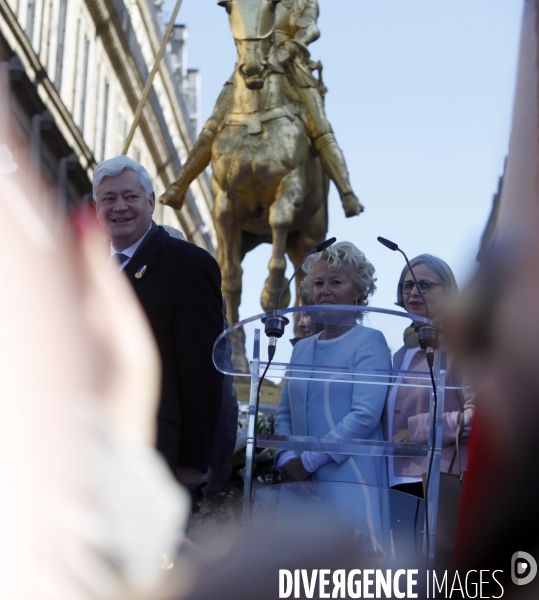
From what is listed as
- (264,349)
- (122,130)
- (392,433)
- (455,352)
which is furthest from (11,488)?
(122,130)

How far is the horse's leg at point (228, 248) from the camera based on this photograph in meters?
9.55

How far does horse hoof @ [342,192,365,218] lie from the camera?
9.80m

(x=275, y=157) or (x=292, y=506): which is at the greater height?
(x=275, y=157)

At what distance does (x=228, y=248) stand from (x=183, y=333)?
253 inches

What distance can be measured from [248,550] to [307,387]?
5.38 feet

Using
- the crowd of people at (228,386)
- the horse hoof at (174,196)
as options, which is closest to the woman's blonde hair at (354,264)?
the crowd of people at (228,386)

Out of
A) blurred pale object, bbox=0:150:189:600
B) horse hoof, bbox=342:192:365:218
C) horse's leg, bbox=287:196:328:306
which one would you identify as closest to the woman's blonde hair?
blurred pale object, bbox=0:150:189:600

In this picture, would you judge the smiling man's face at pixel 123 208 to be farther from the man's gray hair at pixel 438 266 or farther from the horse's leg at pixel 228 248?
the horse's leg at pixel 228 248

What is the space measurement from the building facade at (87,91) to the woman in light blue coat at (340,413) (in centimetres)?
1529

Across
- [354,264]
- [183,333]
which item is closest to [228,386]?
[183,333]

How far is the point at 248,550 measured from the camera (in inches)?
62.4

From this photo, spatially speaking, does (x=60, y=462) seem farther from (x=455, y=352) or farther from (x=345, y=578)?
(x=455, y=352)

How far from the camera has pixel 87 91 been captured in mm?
24609

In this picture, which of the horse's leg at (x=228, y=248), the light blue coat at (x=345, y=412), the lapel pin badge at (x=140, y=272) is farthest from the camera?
the horse's leg at (x=228, y=248)
